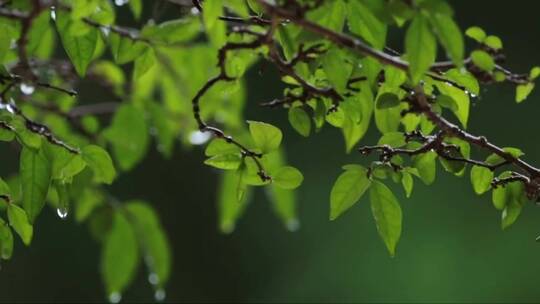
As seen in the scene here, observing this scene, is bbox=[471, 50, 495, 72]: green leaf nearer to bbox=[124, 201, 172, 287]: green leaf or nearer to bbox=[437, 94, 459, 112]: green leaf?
bbox=[437, 94, 459, 112]: green leaf

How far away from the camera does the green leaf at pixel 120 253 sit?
173cm

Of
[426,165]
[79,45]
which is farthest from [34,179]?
[426,165]

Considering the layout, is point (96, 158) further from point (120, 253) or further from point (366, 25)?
point (120, 253)

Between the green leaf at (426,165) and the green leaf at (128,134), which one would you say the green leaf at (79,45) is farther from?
the green leaf at (128,134)

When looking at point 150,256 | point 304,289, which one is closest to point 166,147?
point 150,256

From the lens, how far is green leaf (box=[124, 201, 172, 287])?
1.76 metres

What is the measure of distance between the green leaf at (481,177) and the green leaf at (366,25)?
6.5 inches

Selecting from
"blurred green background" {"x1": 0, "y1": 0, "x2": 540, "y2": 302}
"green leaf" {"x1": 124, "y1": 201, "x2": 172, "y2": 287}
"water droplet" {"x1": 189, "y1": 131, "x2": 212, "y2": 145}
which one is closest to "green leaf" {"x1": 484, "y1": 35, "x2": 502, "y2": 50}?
"water droplet" {"x1": 189, "y1": 131, "x2": 212, "y2": 145}

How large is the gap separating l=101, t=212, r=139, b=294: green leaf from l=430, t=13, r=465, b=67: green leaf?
3.56 ft

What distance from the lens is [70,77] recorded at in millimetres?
1690

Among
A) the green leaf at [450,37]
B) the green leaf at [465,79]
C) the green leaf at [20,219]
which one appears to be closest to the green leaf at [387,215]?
the green leaf at [465,79]

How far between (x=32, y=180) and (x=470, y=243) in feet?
8.54

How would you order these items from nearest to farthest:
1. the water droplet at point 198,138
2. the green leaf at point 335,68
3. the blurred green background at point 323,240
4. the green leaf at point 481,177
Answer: the green leaf at point 335,68, the green leaf at point 481,177, the water droplet at point 198,138, the blurred green background at point 323,240

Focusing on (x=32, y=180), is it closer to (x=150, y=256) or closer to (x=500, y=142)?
(x=150, y=256)
